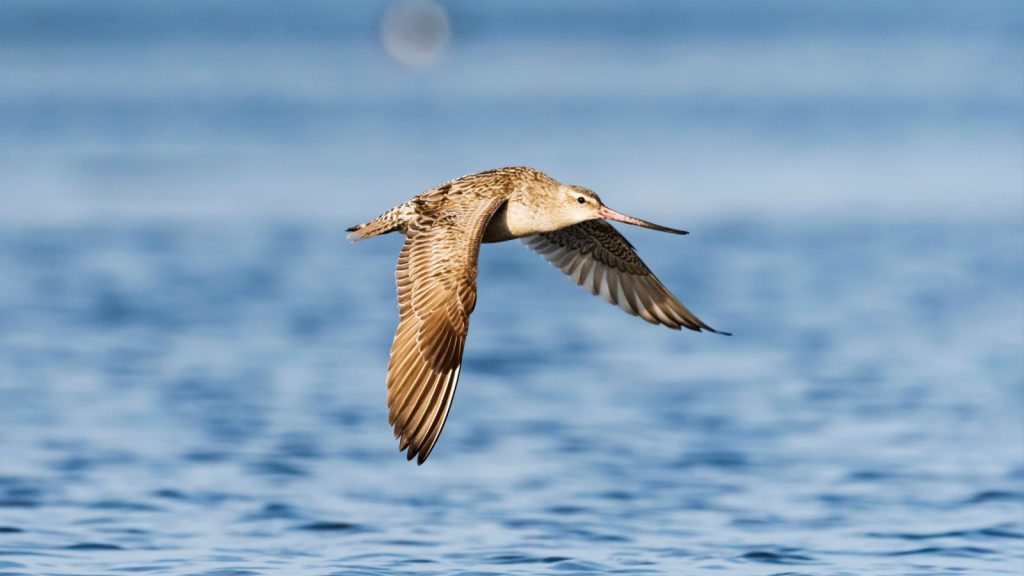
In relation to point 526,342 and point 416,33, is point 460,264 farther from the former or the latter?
point 416,33

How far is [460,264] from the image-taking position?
283 inches

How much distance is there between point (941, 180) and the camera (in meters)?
21.0

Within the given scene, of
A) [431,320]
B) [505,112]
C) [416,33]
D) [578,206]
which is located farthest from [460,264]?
[416,33]

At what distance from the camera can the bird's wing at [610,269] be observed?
8539 millimetres

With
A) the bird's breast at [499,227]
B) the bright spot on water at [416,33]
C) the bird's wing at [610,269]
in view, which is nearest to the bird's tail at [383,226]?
the bird's breast at [499,227]

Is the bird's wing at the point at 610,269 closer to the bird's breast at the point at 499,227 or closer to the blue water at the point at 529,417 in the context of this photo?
the bird's breast at the point at 499,227

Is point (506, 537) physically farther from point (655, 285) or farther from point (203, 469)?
point (203, 469)

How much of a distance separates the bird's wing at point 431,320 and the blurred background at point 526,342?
115 cm

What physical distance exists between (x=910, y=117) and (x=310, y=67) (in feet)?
51.8

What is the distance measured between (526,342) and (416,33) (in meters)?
35.4

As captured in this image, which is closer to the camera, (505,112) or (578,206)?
(578,206)

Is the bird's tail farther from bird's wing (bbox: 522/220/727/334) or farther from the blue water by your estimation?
the blue water

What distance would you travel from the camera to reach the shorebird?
688 centimetres

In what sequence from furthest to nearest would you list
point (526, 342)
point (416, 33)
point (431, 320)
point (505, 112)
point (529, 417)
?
1. point (416, 33)
2. point (505, 112)
3. point (526, 342)
4. point (529, 417)
5. point (431, 320)
